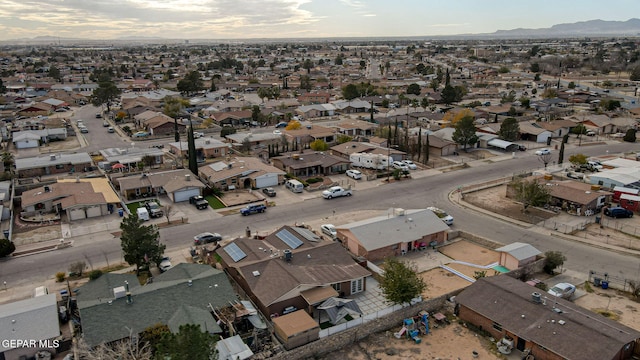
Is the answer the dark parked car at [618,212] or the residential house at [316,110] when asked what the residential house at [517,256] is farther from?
the residential house at [316,110]

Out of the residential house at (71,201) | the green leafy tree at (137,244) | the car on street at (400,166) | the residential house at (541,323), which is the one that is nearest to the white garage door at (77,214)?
the residential house at (71,201)

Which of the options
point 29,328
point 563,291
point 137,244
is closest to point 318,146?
point 137,244

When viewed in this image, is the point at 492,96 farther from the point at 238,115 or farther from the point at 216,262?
the point at 216,262

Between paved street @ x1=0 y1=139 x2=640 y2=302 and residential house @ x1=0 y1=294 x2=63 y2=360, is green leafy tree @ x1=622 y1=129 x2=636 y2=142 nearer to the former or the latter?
paved street @ x1=0 y1=139 x2=640 y2=302

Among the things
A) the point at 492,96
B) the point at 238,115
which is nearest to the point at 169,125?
the point at 238,115

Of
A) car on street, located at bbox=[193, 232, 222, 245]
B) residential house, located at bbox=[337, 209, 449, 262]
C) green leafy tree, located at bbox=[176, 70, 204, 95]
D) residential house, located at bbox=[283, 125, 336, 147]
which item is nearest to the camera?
residential house, located at bbox=[337, 209, 449, 262]

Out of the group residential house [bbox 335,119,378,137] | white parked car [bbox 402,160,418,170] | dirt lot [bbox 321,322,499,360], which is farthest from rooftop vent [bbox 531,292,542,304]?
residential house [bbox 335,119,378,137]

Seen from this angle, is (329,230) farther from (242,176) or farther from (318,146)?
(318,146)
